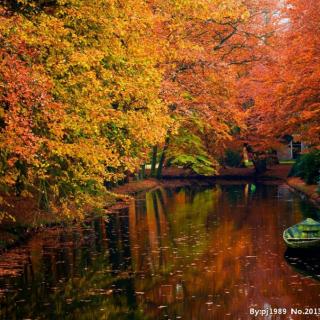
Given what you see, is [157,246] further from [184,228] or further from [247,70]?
[247,70]

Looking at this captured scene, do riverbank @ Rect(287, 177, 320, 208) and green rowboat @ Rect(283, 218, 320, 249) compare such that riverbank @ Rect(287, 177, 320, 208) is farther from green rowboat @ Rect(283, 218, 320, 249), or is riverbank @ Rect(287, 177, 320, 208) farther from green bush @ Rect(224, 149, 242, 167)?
green rowboat @ Rect(283, 218, 320, 249)

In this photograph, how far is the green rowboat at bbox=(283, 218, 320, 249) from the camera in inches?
1014

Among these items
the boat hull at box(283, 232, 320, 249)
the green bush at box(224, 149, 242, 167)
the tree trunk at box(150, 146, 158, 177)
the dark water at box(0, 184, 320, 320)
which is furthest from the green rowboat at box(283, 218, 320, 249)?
the green bush at box(224, 149, 242, 167)

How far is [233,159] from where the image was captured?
82.8m

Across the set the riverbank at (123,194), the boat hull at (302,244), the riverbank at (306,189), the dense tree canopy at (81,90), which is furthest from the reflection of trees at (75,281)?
the riverbank at (306,189)

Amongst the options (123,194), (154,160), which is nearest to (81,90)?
(123,194)

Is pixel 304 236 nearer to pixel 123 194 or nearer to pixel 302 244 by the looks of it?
pixel 302 244

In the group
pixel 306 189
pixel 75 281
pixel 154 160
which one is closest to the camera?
pixel 75 281

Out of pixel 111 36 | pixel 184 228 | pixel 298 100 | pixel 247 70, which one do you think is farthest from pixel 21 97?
pixel 247 70

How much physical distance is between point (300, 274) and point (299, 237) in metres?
4.06

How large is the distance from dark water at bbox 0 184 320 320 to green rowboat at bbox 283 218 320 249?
524 millimetres

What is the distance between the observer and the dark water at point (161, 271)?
1808 centimetres

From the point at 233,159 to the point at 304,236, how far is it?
56.7 meters

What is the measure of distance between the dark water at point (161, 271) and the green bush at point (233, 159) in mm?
42290
